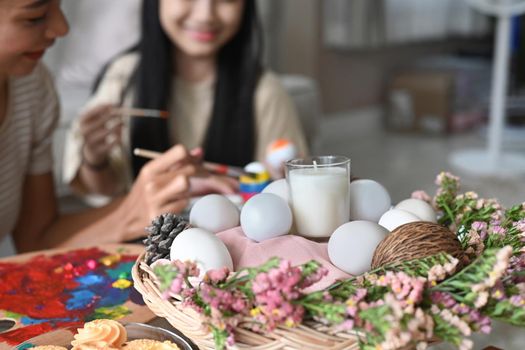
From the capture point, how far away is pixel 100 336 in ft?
2.04

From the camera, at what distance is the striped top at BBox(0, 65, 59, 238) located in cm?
120

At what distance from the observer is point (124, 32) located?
2682mm

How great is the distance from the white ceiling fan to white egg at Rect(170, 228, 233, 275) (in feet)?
9.16

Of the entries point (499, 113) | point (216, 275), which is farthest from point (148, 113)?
point (499, 113)

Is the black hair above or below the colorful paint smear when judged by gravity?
above

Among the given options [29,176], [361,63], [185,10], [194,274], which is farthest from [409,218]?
[361,63]

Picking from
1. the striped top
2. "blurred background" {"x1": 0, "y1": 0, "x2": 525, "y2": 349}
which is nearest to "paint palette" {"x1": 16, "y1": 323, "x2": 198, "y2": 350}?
the striped top

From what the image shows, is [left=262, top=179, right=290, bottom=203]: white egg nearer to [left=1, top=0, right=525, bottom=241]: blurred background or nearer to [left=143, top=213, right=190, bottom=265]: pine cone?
[left=143, top=213, right=190, bottom=265]: pine cone

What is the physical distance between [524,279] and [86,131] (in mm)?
1058

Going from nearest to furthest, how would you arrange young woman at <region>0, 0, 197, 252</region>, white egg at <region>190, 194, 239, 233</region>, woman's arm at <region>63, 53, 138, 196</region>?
white egg at <region>190, 194, 239, 233</region> < young woman at <region>0, 0, 197, 252</region> < woman's arm at <region>63, 53, 138, 196</region>

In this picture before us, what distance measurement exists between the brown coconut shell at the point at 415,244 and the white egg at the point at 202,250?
14 cm

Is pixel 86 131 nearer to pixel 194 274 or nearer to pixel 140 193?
pixel 140 193

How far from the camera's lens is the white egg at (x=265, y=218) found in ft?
2.17

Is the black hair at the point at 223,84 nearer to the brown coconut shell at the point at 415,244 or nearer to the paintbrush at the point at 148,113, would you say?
the paintbrush at the point at 148,113
